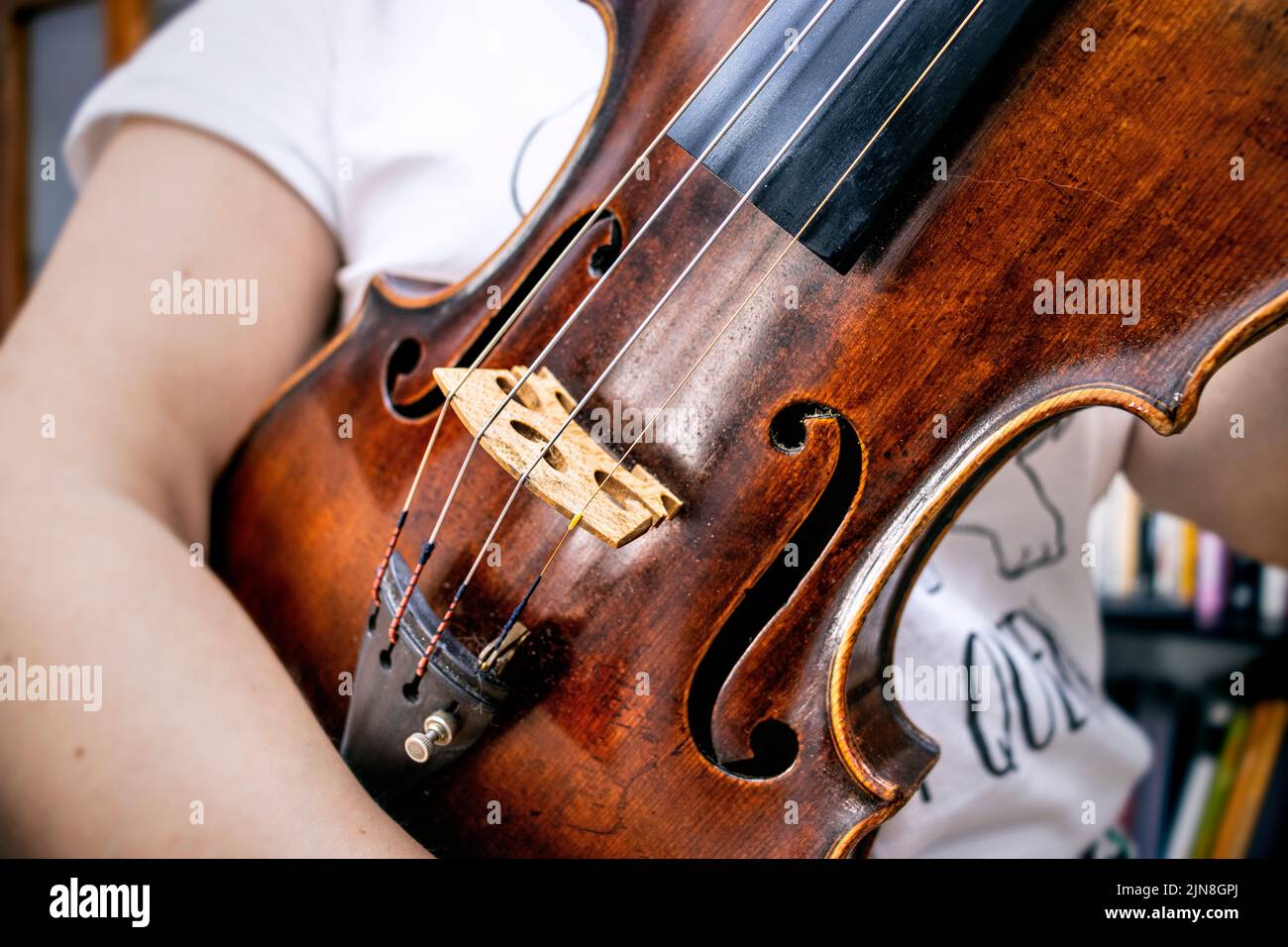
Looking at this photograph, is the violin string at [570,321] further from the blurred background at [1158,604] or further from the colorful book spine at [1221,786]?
the colorful book spine at [1221,786]

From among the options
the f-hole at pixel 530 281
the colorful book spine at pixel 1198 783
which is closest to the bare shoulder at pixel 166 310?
the f-hole at pixel 530 281

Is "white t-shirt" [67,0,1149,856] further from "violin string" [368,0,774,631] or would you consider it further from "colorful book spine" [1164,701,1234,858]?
"colorful book spine" [1164,701,1234,858]

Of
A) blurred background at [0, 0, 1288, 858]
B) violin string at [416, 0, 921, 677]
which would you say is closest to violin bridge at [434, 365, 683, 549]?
violin string at [416, 0, 921, 677]

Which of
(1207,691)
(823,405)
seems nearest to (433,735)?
(823,405)

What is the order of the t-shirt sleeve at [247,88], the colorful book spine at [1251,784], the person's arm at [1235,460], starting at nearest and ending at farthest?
the person's arm at [1235,460] < the t-shirt sleeve at [247,88] < the colorful book spine at [1251,784]

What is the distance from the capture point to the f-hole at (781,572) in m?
0.43

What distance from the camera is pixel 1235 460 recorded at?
632 millimetres

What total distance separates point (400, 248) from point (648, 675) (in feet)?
1.27

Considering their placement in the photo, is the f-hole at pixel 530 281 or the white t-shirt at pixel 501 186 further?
the white t-shirt at pixel 501 186

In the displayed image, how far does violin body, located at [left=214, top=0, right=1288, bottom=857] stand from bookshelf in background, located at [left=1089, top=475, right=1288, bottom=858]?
3.68 feet

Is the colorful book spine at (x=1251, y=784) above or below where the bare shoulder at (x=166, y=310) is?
above

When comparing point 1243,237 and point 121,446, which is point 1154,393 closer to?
point 1243,237

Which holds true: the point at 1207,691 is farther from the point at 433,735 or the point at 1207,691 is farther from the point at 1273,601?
the point at 433,735

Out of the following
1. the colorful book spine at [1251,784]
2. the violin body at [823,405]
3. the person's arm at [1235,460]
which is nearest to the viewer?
the violin body at [823,405]
